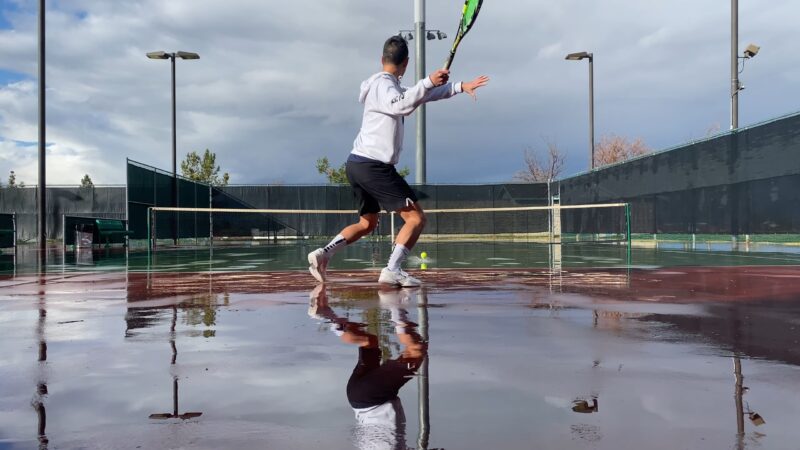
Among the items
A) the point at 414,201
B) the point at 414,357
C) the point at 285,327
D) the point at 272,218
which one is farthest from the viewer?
the point at 272,218

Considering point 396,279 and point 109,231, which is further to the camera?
point 109,231

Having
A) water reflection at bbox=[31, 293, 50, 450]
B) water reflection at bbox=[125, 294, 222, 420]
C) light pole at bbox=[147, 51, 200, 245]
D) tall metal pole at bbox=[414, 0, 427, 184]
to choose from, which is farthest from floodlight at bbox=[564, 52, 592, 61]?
water reflection at bbox=[31, 293, 50, 450]

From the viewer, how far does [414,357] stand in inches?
107

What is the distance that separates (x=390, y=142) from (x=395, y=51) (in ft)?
2.78

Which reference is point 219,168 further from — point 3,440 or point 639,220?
point 3,440

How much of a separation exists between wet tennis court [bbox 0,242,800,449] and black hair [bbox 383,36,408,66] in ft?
7.11

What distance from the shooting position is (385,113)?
5.39 m

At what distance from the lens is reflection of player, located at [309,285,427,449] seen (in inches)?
68.8

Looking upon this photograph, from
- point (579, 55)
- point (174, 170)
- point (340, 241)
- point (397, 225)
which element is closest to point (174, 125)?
point (174, 170)

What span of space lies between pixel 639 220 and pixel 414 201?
→ 56.4ft

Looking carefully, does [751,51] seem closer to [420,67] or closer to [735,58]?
[735,58]

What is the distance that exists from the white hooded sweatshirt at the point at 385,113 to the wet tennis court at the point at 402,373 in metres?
1.35

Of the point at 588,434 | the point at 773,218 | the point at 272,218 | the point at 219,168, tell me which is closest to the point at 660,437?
the point at 588,434

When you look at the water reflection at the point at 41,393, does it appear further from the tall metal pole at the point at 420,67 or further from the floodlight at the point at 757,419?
the tall metal pole at the point at 420,67
